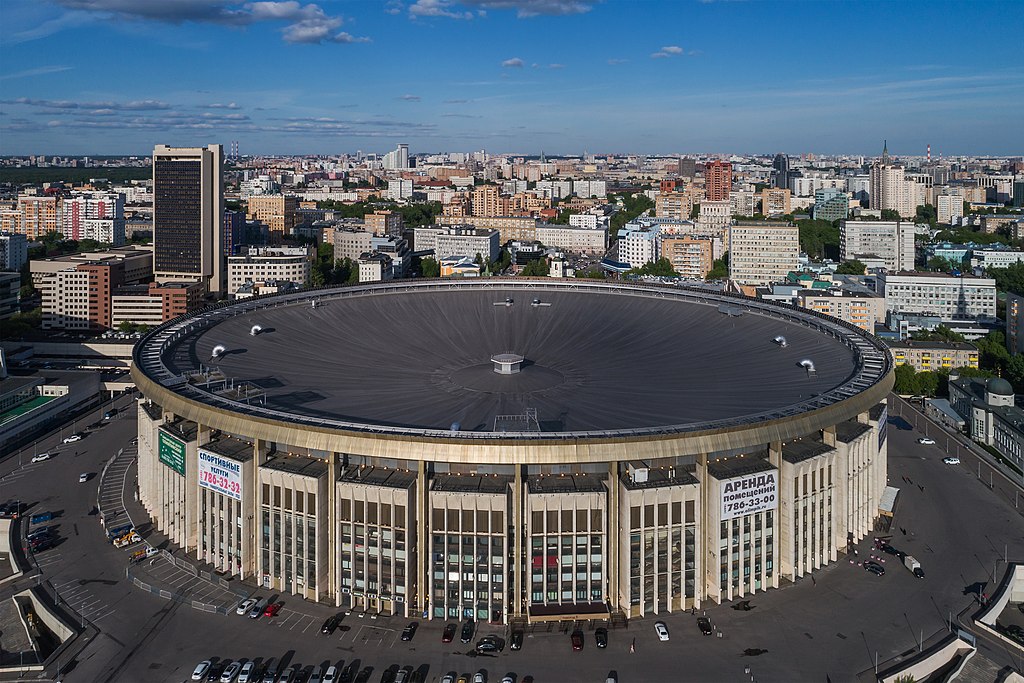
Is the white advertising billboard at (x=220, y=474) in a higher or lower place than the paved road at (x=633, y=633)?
higher

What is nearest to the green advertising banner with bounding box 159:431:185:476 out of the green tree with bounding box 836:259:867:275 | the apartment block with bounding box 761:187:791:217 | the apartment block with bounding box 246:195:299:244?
the green tree with bounding box 836:259:867:275

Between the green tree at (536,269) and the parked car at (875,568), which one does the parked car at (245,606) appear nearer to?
the parked car at (875,568)

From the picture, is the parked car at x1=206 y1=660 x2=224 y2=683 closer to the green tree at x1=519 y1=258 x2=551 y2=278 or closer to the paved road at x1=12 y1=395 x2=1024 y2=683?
the paved road at x1=12 y1=395 x2=1024 y2=683

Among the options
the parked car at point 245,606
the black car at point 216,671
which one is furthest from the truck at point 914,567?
the black car at point 216,671

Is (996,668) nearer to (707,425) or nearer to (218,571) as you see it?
(707,425)

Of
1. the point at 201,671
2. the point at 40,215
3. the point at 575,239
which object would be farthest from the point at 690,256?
the point at 40,215
